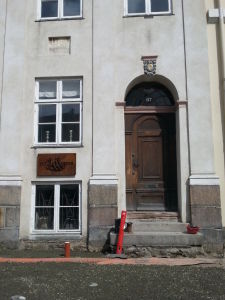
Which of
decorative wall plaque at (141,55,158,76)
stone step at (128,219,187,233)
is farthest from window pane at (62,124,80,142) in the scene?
stone step at (128,219,187,233)

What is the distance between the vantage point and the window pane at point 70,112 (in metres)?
10.9

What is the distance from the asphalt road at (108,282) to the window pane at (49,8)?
712 centimetres

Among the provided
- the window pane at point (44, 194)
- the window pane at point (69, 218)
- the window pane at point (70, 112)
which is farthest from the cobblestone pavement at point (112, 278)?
the window pane at point (70, 112)

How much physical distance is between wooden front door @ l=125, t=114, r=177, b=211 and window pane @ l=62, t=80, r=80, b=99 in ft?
5.44

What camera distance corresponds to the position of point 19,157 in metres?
10.5

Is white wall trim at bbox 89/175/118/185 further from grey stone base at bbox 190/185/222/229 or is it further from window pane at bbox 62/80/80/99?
window pane at bbox 62/80/80/99

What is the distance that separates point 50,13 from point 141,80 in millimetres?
3299

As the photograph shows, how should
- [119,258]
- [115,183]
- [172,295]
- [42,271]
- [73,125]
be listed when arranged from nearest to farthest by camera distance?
[172,295] → [42,271] → [119,258] → [115,183] → [73,125]

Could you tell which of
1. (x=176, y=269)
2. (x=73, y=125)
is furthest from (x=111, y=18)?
(x=176, y=269)

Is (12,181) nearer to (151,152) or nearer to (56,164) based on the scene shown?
(56,164)

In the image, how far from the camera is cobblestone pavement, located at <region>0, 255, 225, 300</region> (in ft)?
18.9

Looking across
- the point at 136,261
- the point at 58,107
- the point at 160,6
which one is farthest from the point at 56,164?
the point at 160,6

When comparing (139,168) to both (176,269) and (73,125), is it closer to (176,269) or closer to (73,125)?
(73,125)

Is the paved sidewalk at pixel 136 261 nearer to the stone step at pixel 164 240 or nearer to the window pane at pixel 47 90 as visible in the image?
the stone step at pixel 164 240
